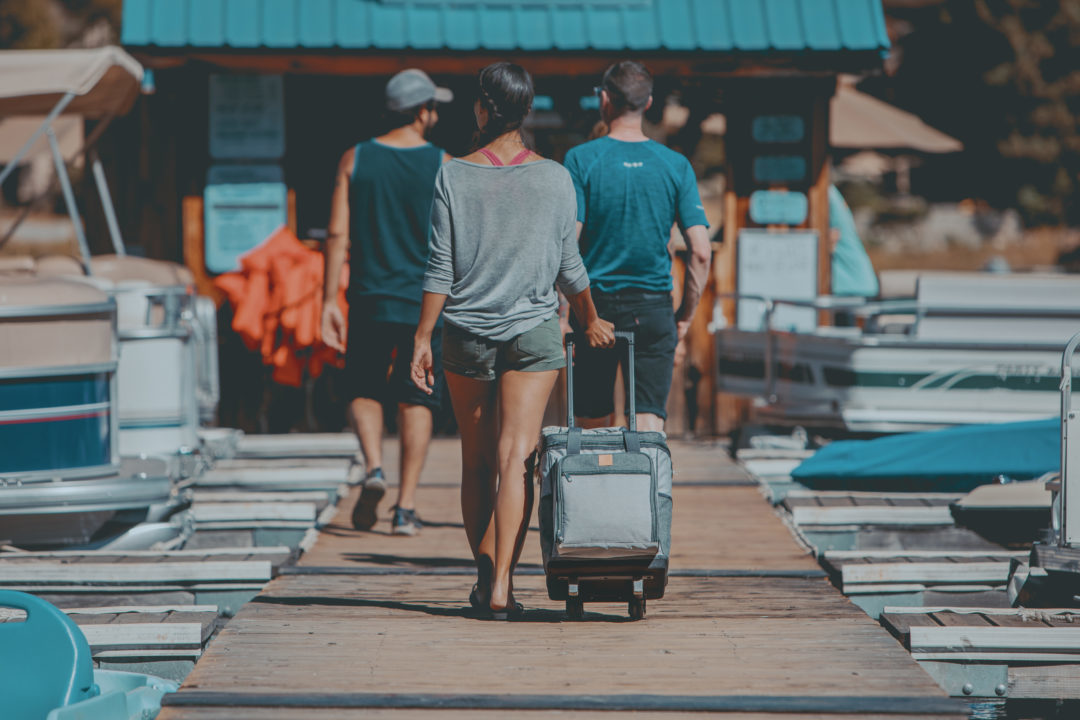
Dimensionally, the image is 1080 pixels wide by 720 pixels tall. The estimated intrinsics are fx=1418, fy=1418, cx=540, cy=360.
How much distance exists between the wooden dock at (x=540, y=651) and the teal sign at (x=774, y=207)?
4.85 m

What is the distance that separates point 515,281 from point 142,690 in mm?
1861

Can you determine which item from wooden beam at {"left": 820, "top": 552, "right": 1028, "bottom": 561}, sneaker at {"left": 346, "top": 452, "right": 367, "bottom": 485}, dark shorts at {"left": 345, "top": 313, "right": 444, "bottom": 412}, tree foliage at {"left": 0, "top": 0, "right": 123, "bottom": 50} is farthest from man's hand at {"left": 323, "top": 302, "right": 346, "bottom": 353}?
tree foliage at {"left": 0, "top": 0, "right": 123, "bottom": 50}

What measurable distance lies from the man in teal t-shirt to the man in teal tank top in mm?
1098

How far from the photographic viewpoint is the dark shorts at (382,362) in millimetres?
6703

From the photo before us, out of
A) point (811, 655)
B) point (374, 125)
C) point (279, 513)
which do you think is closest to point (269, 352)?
point (279, 513)

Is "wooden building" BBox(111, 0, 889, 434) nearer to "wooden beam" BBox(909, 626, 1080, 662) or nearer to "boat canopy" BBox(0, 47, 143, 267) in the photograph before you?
"boat canopy" BBox(0, 47, 143, 267)

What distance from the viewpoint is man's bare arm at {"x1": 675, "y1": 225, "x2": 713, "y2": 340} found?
584cm

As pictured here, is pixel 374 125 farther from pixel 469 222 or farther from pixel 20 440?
pixel 469 222

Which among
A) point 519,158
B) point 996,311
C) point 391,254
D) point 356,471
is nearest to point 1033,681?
point 519,158

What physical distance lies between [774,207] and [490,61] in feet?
8.24

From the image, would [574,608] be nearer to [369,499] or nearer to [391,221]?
[369,499]

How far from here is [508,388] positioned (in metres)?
5.07

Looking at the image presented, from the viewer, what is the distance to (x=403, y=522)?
6.93 m

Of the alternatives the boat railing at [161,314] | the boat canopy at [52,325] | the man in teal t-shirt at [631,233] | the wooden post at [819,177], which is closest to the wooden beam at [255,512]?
the boat railing at [161,314]
